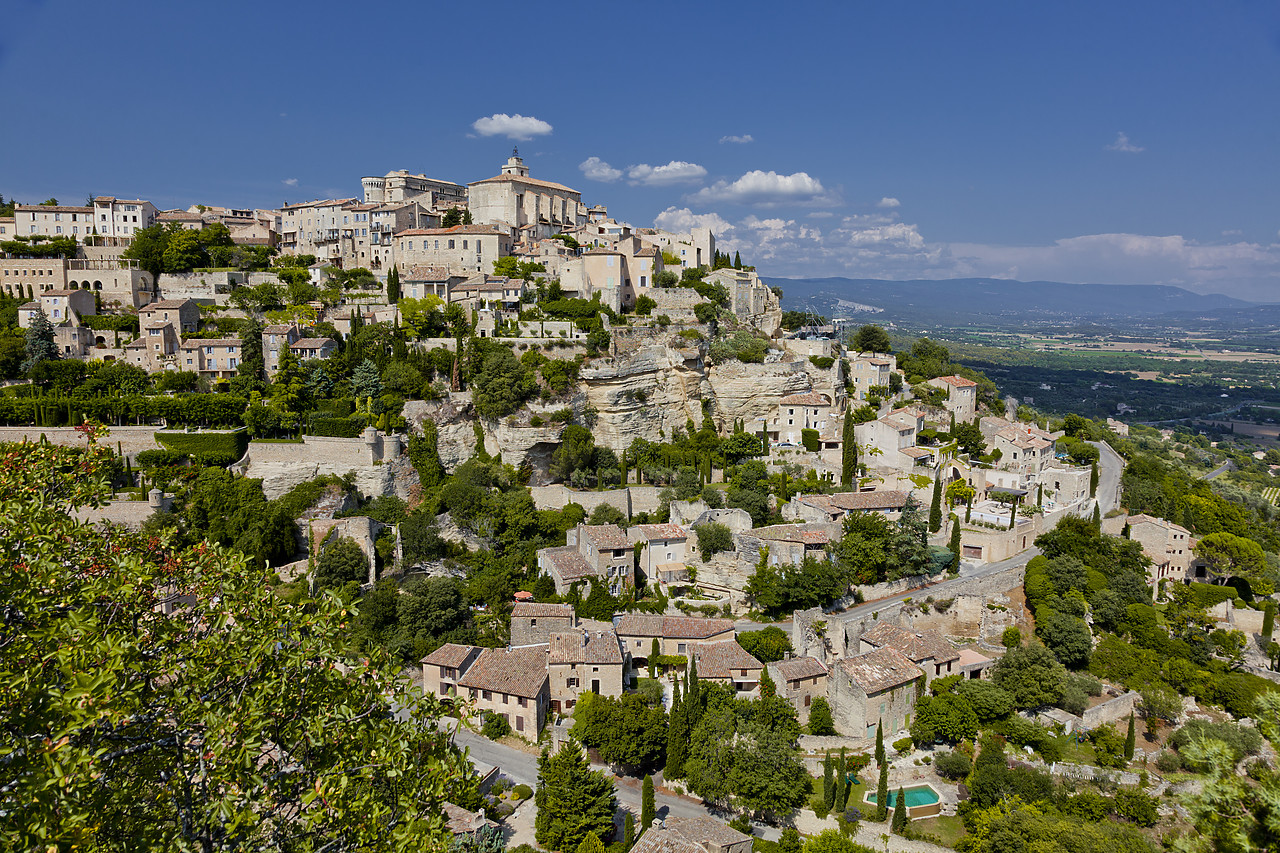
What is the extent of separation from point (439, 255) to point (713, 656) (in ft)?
116

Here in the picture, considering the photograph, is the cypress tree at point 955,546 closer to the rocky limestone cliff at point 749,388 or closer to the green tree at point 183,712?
the rocky limestone cliff at point 749,388

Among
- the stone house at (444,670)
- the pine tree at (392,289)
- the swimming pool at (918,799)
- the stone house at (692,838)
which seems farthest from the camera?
the pine tree at (392,289)

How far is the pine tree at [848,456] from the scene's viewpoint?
3862 cm

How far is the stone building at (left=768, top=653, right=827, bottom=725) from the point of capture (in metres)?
26.7

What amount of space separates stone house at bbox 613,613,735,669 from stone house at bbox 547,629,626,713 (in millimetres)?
1512

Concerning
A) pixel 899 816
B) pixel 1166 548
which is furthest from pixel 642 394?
pixel 1166 548

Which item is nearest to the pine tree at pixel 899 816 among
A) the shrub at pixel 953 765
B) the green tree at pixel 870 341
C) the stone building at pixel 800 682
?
the shrub at pixel 953 765

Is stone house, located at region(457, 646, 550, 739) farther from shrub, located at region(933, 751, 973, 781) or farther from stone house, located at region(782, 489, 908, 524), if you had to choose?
stone house, located at region(782, 489, 908, 524)

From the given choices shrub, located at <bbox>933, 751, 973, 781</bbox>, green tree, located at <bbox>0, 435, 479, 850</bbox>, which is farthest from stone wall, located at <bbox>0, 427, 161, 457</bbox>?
shrub, located at <bbox>933, 751, 973, 781</bbox>

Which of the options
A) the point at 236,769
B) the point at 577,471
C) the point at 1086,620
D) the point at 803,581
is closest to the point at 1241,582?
the point at 1086,620

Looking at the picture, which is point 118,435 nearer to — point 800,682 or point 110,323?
point 110,323

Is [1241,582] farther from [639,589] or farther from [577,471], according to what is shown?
[577,471]

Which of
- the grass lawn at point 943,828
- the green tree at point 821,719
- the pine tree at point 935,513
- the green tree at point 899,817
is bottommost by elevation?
the grass lawn at point 943,828

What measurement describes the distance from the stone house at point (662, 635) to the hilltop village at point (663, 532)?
116 mm
